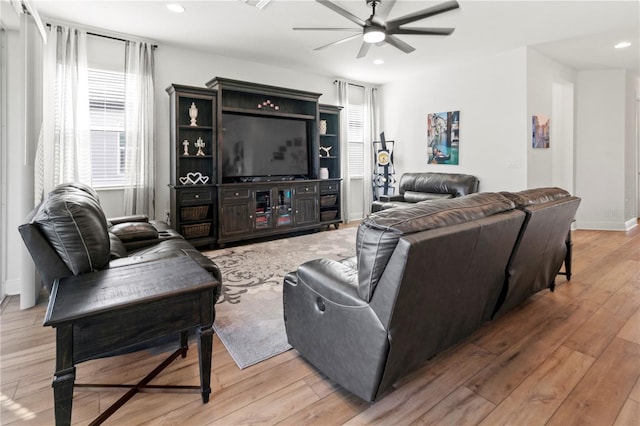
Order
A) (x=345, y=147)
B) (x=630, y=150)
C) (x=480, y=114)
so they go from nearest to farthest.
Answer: (x=480, y=114)
(x=630, y=150)
(x=345, y=147)

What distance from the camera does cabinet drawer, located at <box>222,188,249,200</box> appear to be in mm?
4785

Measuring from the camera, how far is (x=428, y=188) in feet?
19.5

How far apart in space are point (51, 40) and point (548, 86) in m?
6.88

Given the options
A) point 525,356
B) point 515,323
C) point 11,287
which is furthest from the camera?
point 11,287

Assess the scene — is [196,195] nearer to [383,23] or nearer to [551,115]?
[383,23]

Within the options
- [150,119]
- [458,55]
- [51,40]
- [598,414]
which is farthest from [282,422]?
[458,55]

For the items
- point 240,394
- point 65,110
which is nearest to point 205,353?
point 240,394

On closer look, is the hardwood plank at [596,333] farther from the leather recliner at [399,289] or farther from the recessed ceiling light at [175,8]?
the recessed ceiling light at [175,8]

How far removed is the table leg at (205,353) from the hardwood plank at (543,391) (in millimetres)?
1278

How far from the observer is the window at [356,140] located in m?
7.01

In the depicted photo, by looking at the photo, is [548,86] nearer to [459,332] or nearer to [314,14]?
[314,14]

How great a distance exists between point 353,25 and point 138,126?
9.79 feet

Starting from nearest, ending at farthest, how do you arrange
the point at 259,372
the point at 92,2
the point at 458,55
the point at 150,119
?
1. the point at 259,372
2. the point at 92,2
3. the point at 150,119
4. the point at 458,55

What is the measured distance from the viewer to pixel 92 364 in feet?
6.68
